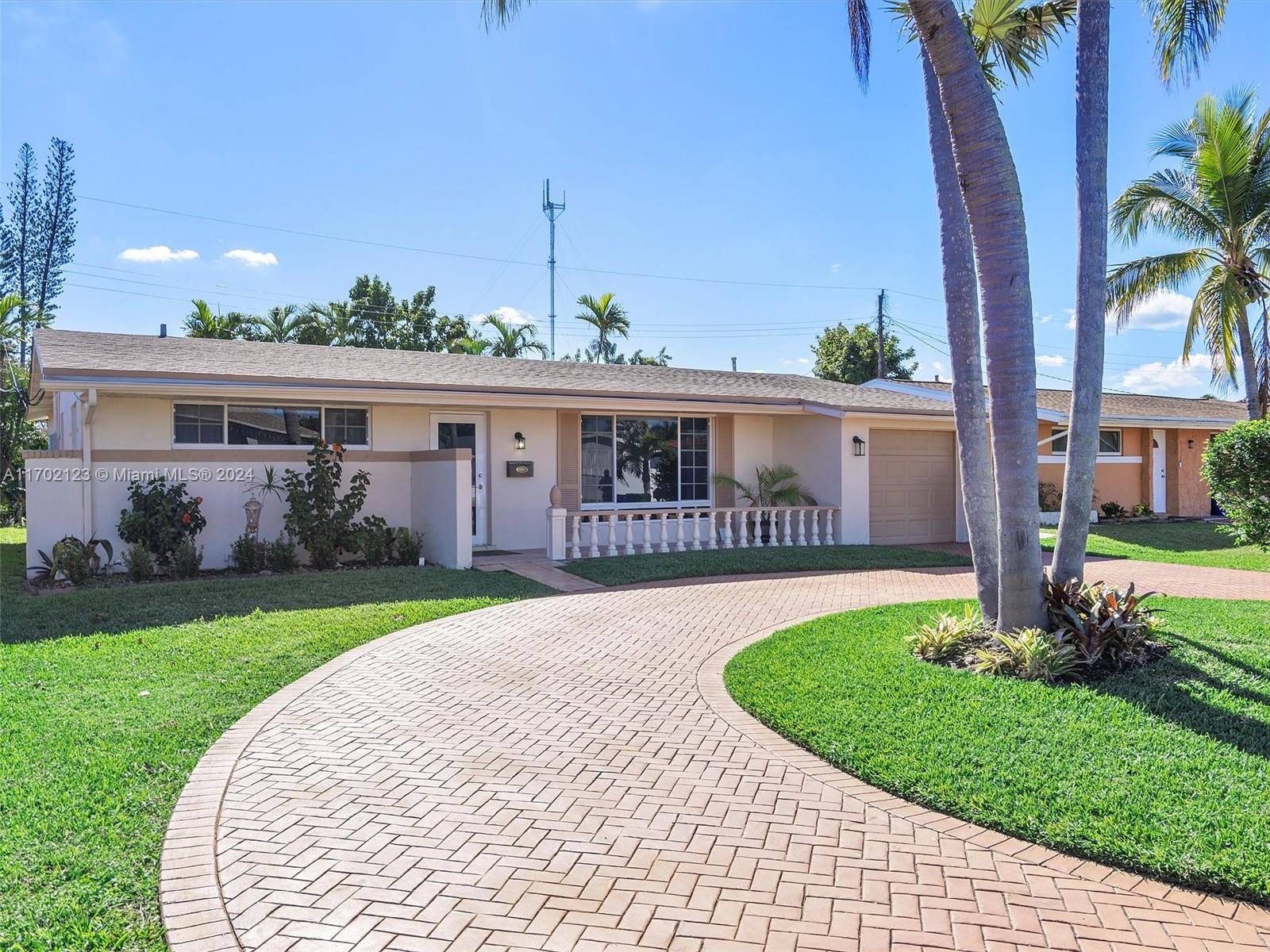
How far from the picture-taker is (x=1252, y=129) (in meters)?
16.9

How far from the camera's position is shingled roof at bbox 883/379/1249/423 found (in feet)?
72.2

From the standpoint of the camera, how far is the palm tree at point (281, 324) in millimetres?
30672

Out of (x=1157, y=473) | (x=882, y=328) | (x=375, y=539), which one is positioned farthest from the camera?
(x=882, y=328)

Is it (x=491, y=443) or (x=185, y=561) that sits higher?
(x=491, y=443)

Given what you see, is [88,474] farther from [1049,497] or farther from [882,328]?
[882,328]

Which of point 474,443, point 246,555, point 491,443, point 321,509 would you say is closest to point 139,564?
point 246,555

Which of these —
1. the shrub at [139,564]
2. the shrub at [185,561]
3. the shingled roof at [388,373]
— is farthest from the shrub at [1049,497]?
the shrub at [139,564]

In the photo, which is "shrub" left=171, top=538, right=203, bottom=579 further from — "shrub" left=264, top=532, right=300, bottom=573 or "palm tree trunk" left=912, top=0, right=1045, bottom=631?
"palm tree trunk" left=912, top=0, right=1045, bottom=631

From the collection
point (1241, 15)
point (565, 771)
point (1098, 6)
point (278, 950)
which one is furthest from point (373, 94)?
point (278, 950)

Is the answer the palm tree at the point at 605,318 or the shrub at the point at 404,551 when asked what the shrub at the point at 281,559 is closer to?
the shrub at the point at 404,551

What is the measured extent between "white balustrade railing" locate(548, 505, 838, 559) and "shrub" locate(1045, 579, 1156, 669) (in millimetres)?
7926

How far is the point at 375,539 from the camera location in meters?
12.7

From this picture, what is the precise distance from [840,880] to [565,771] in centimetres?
176

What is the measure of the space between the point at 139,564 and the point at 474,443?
540 centimetres
